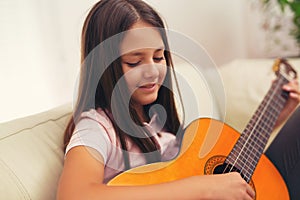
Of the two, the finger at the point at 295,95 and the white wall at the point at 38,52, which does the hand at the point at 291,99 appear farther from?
the white wall at the point at 38,52

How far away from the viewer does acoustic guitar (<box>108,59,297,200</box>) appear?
73 cm

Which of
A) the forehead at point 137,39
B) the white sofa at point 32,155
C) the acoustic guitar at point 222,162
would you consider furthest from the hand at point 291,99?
the forehead at point 137,39

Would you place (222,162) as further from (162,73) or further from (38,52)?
(38,52)

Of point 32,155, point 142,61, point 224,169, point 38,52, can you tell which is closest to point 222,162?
point 224,169

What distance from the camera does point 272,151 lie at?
1024 millimetres

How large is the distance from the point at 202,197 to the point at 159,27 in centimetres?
32

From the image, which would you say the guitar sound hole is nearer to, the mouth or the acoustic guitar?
the acoustic guitar

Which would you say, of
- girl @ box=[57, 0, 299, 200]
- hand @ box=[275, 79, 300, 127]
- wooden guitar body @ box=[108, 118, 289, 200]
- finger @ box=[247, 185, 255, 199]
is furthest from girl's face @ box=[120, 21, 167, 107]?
hand @ box=[275, 79, 300, 127]

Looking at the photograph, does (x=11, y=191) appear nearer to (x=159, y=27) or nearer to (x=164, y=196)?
(x=164, y=196)

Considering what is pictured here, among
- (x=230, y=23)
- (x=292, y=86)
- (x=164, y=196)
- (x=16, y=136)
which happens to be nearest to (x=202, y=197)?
(x=164, y=196)

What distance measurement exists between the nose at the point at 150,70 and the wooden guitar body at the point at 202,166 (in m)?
0.16

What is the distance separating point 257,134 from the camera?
37.2 inches

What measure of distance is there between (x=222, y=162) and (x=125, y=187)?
9.6 inches

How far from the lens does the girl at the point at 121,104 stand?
0.69 metres
